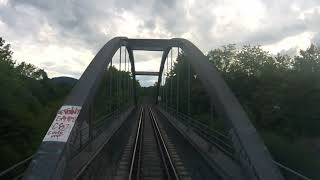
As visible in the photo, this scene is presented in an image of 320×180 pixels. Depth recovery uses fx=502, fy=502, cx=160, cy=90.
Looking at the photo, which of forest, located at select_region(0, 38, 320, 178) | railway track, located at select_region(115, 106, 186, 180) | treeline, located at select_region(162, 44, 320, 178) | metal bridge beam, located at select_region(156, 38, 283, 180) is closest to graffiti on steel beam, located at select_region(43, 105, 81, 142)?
metal bridge beam, located at select_region(156, 38, 283, 180)

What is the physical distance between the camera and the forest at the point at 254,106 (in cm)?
2006

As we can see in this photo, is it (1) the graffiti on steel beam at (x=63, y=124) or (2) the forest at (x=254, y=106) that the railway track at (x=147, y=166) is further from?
(1) the graffiti on steel beam at (x=63, y=124)

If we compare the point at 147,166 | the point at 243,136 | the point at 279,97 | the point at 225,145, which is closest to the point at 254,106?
the point at 279,97

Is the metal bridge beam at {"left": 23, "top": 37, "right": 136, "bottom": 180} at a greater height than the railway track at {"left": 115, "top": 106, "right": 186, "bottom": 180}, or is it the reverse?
the metal bridge beam at {"left": 23, "top": 37, "right": 136, "bottom": 180}

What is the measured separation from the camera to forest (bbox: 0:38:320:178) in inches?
790

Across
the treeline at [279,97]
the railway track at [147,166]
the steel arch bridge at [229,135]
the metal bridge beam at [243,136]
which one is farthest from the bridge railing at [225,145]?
the treeline at [279,97]

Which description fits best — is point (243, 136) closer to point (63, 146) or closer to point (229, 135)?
point (229, 135)

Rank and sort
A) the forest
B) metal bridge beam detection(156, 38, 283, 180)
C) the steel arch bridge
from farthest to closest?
1. the forest
2. metal bridge beam detection(156, 38, 283, 180)
3. the steel arch bridge

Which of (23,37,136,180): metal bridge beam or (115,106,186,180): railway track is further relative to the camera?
(115,106,186,180): railway track

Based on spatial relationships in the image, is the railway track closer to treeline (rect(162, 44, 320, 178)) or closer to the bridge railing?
the bridge railing

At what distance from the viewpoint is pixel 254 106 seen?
5219 cm

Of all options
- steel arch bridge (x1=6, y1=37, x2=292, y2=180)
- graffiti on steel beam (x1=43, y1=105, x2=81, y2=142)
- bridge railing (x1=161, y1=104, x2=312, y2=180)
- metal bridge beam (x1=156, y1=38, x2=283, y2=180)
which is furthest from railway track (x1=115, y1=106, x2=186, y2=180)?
graffiti on steel beam (x1=43, y1=105, x2=81, y2=142)

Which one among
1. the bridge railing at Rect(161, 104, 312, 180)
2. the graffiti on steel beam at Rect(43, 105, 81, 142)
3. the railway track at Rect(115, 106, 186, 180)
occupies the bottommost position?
the railway track at Rect(115, 106, 186, 180)

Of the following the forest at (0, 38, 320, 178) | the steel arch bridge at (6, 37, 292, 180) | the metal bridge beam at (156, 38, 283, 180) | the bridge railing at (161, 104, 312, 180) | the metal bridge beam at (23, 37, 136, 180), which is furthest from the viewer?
the forest at (0, 38, 320, 178)
